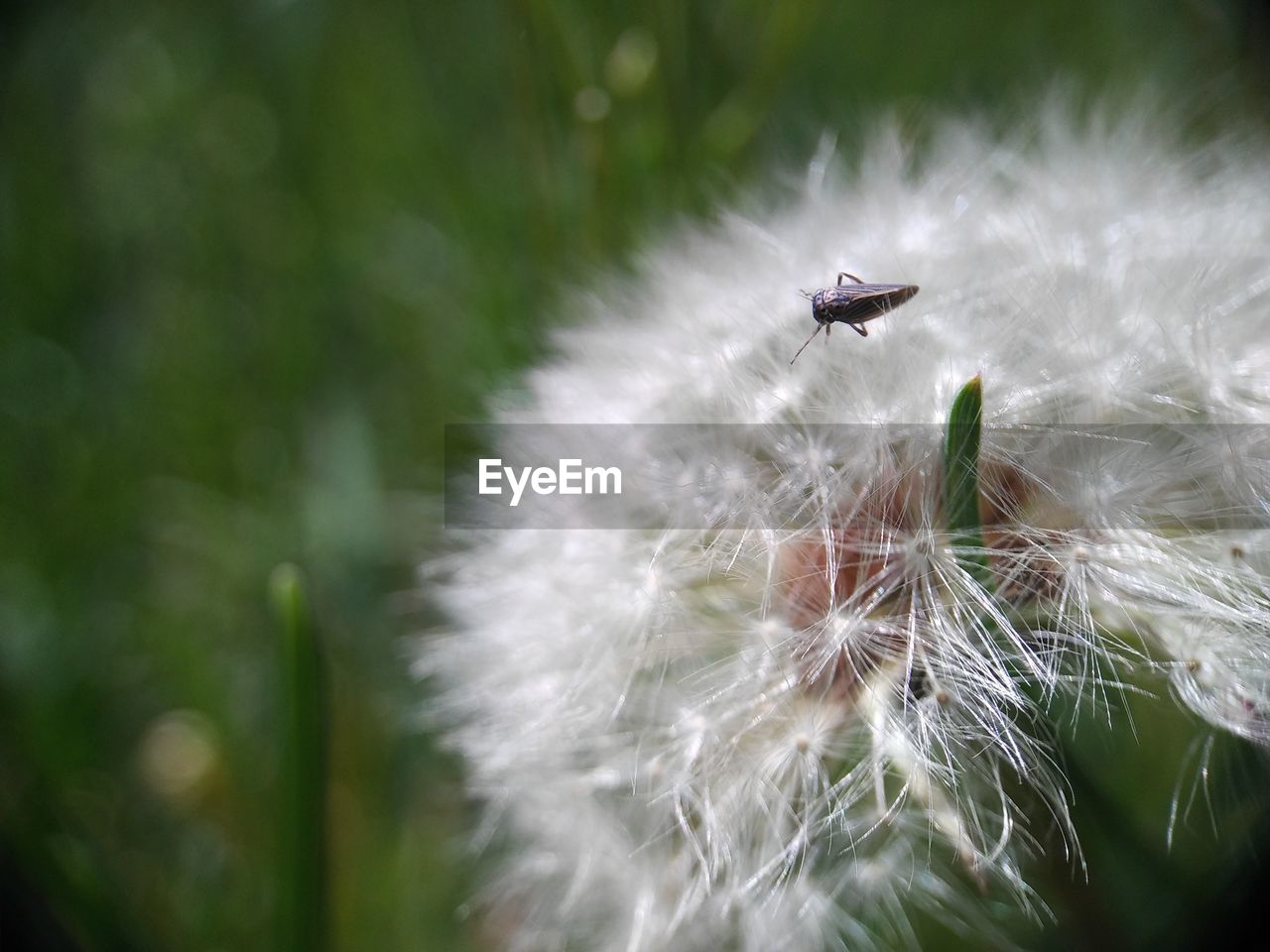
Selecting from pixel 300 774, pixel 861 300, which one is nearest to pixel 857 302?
pixel 861 300

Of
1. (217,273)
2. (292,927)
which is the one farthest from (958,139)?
(217,273)

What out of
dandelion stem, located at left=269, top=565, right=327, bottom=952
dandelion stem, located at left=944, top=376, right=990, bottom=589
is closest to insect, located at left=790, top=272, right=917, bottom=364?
dandelion stem, located at left=944, top=376, right=990, bottom=589

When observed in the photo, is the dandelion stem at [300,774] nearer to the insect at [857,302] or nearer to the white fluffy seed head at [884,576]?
the white fluffy seed head at [884,576]

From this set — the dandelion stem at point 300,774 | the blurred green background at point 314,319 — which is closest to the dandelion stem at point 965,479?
the blurred green background at point 314,319

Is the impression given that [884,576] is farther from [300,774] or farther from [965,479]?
[300,774]

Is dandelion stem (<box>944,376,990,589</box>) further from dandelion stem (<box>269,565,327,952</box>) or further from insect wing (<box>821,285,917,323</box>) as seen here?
dandelion stem (<box>269,565,327,952</box>)

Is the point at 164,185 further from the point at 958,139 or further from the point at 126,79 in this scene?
the point at 958,139
